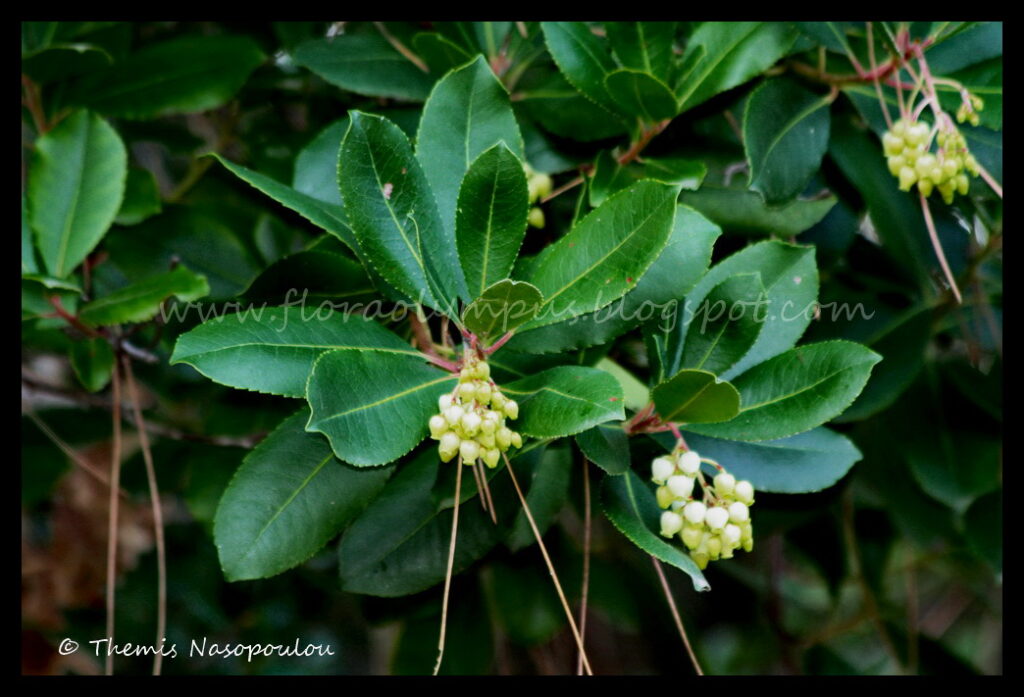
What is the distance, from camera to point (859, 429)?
1.70 meters

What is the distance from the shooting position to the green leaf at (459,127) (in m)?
0.98

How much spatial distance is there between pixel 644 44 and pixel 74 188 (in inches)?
35.4

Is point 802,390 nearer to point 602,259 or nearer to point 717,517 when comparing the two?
point 717,517

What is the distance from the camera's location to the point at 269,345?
2.85 feet

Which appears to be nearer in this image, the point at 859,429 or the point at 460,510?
the point at 460,510

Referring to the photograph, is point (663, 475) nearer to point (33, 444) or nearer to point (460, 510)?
point (460, 510)

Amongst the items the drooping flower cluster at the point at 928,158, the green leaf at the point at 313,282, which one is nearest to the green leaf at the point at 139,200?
the green leaf at the point at 313,282

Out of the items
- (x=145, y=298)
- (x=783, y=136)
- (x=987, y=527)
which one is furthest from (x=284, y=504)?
(x=987, y=527)

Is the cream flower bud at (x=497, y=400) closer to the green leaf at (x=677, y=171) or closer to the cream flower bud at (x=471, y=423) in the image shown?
the cream flower bud at (x=471, y=423)

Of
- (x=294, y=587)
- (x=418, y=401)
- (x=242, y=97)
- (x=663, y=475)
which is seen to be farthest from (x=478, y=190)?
(x=294, y=587)

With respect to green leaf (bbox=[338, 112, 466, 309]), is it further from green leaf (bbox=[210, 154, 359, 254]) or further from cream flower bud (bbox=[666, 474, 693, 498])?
cream flower bud (bbox=[666, 474, 693, 498])

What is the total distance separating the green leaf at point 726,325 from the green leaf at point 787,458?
0.41ft

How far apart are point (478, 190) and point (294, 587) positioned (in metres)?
1.42

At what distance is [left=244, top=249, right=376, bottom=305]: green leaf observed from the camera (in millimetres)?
1009
